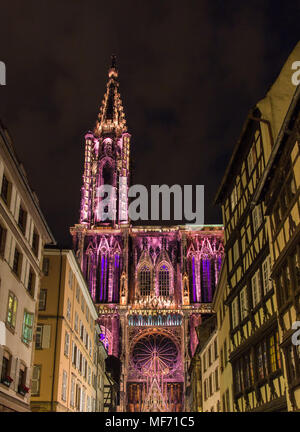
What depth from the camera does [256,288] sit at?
72.0 feet

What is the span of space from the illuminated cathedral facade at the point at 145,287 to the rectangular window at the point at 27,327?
122 ft

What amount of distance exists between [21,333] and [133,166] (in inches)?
2396

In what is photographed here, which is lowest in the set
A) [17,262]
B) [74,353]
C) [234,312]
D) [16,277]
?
[74,353]

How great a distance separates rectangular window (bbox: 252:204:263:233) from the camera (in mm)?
21970

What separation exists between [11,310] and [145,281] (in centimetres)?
4686

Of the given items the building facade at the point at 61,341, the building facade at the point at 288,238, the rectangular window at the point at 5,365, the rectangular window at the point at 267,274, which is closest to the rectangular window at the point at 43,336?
the building facade at the point at 61,341

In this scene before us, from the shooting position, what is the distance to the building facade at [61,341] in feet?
96.8

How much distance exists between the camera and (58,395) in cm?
2948

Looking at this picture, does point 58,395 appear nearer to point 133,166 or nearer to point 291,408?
point 291,408

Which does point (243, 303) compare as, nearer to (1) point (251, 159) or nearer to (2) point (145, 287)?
(1) point (251, 159)

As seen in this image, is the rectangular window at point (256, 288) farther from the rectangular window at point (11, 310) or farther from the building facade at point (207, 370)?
the rectangular window at point (11, 310)

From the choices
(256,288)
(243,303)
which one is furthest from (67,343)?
(256,288)

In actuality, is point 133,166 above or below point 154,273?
above

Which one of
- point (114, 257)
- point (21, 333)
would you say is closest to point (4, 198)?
point (21, 333)
